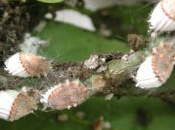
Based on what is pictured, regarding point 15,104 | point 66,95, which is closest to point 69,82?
point 66,95

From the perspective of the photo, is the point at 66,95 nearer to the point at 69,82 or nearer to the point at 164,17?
the point at 69,82

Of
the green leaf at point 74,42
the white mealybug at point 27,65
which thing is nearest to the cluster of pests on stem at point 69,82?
the white mealybug at point 27,65

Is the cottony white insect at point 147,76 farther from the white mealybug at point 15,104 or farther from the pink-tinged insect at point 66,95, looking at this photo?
the white mealybug at point 15,104

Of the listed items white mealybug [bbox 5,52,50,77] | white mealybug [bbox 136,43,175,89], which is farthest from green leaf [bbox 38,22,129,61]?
white mealybug [bbox 136,43,175,89]

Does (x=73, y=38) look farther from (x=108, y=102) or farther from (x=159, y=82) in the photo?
(x=159, y=82)

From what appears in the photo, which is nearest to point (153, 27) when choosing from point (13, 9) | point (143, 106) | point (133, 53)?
point (133, 53)

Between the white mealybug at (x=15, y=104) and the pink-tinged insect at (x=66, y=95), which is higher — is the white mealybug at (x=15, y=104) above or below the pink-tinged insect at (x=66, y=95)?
below
